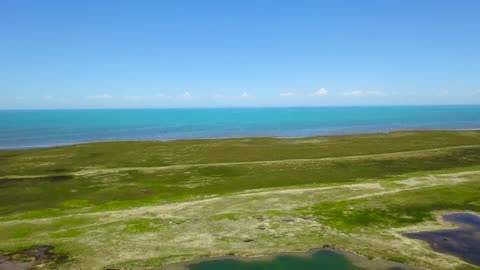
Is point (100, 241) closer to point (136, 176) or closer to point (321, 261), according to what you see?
point (321, 261)

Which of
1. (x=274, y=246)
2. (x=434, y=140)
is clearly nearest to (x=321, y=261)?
(x=274, y=246)

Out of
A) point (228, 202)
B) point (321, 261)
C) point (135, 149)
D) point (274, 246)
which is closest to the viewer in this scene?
point (321, 261)

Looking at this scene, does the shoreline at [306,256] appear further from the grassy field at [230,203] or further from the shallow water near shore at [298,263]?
the grassy field at [230,203]

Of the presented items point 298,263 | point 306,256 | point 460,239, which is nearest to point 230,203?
point 306,256

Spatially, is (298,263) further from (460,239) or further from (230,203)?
(460,239)

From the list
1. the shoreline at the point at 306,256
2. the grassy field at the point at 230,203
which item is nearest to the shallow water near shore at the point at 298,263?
the shoreline at the point at 306,256

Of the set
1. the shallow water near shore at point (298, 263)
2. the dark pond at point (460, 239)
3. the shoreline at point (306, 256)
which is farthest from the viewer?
the dark pond at point (460, 239)
